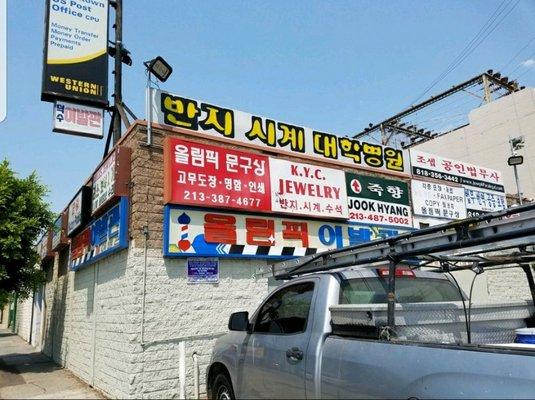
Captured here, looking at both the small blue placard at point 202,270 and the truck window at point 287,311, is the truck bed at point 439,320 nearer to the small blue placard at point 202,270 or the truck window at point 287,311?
the truck window at point 287,311

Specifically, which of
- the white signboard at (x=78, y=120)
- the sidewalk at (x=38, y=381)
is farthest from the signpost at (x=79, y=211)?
the sidewalk at (x=38, y=381)

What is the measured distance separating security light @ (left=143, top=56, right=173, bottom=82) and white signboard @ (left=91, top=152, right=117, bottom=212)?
171 cm

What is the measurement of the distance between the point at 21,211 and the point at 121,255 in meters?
4.60

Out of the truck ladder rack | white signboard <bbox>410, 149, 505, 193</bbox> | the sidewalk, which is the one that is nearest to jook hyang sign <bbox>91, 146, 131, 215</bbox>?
the sidewalk

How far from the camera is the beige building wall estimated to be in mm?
25781

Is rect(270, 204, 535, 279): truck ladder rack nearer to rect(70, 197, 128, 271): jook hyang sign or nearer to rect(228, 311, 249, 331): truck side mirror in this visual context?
rect(228, 311, 249, 331): truck side mirror

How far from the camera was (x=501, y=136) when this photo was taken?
89.9 feet

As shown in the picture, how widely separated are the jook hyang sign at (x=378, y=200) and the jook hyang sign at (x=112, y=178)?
4.92m

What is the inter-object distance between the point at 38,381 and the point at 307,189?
709 cm

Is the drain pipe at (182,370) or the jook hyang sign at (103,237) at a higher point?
the jook hyang sign at (103,237)

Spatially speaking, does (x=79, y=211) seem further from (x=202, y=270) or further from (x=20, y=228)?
(x=202, y=270)

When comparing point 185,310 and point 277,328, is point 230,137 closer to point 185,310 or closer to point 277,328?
point 185,310

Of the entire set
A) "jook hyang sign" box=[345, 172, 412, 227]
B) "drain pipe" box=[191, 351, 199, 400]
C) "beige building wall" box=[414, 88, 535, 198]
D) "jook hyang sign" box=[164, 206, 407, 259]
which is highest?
"beige building wall" box=[414, 88, 535, 198]

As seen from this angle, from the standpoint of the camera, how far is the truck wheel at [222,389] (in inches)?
215
